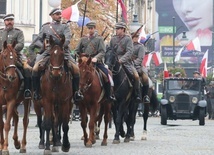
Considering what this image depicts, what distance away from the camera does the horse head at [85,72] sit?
80.5ft

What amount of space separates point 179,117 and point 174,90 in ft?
3.56

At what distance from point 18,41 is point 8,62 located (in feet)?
3.87

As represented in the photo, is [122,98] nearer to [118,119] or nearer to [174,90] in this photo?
[118,119]

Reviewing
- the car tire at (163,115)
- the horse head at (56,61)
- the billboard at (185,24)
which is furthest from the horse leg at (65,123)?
the billboard at (185,24)

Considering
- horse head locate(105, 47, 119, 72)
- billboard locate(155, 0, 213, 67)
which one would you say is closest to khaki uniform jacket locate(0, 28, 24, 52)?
horse head locate(105, 47, 119, 72)

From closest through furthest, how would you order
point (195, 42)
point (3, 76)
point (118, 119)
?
point (3, 76) → point (118, 119) → point (195, 42)

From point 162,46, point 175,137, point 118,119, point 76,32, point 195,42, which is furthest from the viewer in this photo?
point 162,46

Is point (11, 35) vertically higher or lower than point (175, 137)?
higher

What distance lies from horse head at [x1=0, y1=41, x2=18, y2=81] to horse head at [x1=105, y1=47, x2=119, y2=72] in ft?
15.8

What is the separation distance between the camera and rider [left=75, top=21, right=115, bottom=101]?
1001 inches

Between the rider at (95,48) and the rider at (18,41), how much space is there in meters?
3.02

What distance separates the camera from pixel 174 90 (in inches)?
1766

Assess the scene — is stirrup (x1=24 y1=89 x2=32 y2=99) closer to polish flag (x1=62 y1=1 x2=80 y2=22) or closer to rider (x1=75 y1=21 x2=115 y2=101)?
rider (x1=75 y1=21 x2=115 y2=101)

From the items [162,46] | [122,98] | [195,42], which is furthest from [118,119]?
[162,46]
